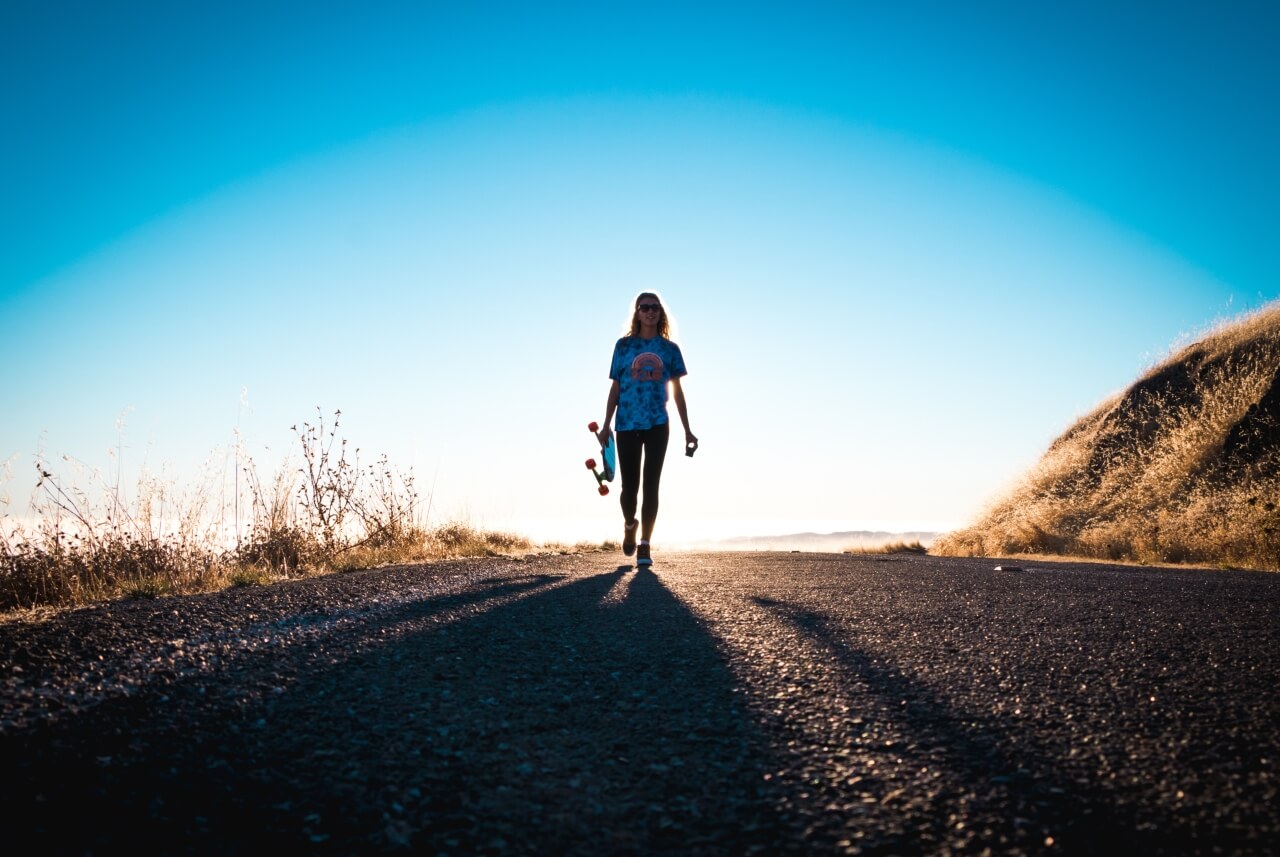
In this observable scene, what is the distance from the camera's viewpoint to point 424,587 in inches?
173

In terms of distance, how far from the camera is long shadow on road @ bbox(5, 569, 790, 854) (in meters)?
1.39

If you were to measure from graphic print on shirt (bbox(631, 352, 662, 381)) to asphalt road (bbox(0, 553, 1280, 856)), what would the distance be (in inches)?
151

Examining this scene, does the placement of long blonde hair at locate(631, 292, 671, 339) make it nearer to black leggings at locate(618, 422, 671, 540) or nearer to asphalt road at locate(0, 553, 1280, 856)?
black leggings at locate(618, 422, 671, 540)

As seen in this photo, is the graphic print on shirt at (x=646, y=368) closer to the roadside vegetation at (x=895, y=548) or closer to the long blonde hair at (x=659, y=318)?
the long blonde hair at (x=659, y=318)

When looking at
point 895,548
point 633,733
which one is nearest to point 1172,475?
point 895,548

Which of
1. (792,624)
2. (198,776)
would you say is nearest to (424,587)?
(792,624)

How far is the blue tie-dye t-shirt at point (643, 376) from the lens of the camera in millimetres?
6840

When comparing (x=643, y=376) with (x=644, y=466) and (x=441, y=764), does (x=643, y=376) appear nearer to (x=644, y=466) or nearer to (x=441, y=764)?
(x=644, y=466)

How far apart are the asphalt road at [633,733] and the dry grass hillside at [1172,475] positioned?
300 inches

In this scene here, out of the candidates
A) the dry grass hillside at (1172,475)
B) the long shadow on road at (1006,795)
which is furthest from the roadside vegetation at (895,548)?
the long shadow on road at (1006,795)

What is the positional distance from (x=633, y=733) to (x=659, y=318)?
5.58m

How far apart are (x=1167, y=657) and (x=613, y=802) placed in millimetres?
2141

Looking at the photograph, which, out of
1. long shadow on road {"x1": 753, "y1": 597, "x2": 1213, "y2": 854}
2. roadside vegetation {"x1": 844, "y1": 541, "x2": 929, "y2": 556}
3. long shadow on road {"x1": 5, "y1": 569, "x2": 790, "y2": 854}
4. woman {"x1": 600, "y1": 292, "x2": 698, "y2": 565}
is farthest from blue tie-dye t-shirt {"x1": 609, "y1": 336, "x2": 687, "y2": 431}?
roadside vegetation {"x1": 844, "y1": 541, "x2": 929, "y2": 556}

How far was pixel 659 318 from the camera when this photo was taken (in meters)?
7.18
